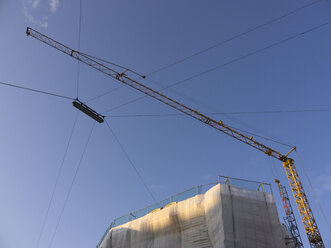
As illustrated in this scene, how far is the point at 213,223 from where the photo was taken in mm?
19531

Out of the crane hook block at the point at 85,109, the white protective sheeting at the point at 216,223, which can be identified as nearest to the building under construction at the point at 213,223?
the white protective sheeting at the point at 216,223

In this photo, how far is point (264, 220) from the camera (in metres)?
19.2

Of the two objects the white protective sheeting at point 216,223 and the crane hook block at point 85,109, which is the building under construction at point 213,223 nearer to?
the white protective sheeting at point 216,223

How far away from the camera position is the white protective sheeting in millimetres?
18344

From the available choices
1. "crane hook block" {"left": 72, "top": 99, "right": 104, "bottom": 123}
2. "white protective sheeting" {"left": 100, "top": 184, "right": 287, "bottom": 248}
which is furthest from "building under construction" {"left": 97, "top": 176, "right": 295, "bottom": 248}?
"crane hook block" {"left": 72, "top": 99, "right": 104, "bottom": 123}

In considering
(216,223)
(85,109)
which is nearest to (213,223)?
(216,223)

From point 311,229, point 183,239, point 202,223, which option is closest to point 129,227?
point 183,239

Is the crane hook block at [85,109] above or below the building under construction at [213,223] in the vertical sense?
above

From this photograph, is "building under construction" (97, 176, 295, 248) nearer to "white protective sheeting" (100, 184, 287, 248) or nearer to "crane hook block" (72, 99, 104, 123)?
"white protective sheeting" (100, 184, 287, 248)

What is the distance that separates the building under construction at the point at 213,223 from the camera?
60.4 feet

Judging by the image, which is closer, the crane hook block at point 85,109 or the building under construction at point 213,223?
the building under construction at point 213,223

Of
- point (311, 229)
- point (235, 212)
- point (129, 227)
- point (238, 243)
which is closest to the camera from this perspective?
point (238, 243)

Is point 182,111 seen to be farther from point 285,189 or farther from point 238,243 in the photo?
point 238,243

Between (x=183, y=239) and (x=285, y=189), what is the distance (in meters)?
26.2
